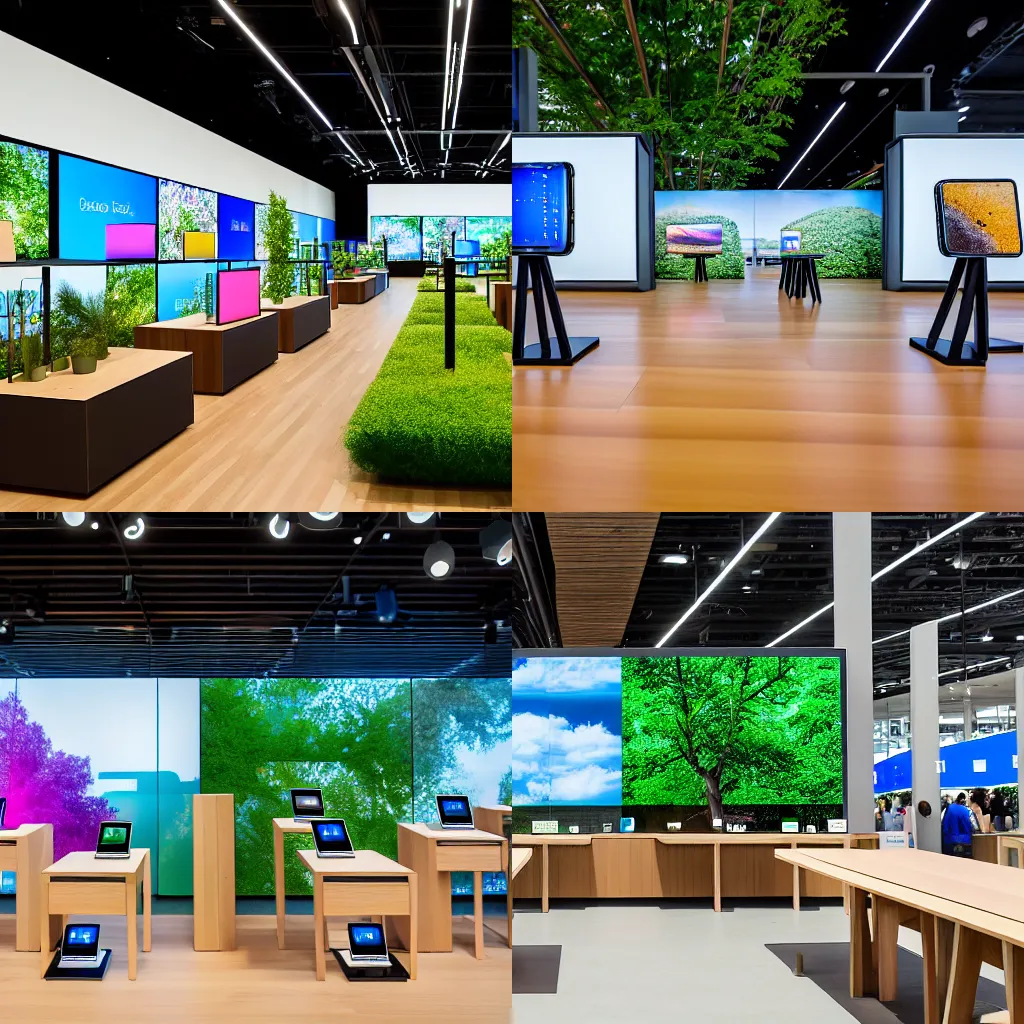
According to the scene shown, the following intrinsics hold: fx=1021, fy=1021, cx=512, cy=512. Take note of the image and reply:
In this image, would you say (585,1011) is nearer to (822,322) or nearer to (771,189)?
(822,322)

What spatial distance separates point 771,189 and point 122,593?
11.2 m

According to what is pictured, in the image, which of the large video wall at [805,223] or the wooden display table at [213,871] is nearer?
the wooden display table at [213,871]

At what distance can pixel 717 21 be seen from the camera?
494 cm

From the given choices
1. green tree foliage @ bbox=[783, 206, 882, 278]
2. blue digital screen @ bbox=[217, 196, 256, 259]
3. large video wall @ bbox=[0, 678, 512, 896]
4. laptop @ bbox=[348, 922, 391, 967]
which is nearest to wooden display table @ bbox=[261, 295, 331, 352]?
blue digital screen @ bbox=[217, 196, 256, 259]

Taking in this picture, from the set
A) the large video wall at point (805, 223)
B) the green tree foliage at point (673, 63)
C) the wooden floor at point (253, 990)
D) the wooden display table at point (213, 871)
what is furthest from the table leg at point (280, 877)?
the large video wall at point (805, 223)

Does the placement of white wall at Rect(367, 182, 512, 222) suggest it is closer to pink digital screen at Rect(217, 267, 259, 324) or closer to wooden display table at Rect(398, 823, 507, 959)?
pink digital screen at Rect(217, 267, 259, 324)

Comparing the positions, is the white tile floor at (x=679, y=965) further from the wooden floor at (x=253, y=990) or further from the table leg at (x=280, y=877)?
the table leg at (x=280, y=877)

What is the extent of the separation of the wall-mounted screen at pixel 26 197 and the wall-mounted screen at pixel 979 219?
4.34m

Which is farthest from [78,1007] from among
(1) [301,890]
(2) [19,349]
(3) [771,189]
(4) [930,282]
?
(3) [771,189]

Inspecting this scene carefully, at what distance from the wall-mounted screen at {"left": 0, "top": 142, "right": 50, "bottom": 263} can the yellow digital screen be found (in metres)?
1.48

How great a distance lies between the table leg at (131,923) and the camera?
5438mm

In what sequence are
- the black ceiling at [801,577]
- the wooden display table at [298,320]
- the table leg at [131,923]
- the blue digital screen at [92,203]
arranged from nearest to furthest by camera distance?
the table leg at [131,923], the blue digital screen at [92,203], the wooden display table at [298,320], the black ceiling at [801,577]

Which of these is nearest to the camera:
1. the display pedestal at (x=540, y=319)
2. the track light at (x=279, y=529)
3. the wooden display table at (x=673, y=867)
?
the display pedestal at (x=540, y=319)

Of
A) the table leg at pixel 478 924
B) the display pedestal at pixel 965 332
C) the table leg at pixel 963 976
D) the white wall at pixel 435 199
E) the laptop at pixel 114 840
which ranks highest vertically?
the white wall at pixel 435 199
